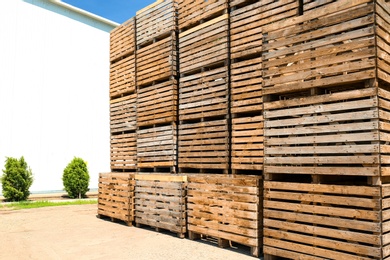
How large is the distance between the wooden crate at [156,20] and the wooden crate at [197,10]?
22cm

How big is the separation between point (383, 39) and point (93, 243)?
20.9 ft

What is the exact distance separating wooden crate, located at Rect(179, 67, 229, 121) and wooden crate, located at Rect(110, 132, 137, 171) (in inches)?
93.1

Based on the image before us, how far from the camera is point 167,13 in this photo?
9.20 metres

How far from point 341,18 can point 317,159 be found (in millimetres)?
1994

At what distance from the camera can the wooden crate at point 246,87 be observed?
6.90 metres

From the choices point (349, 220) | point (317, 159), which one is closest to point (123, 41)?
point (317, 159)

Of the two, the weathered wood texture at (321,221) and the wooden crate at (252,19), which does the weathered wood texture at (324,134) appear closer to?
the weathered wood texture at (321,221)

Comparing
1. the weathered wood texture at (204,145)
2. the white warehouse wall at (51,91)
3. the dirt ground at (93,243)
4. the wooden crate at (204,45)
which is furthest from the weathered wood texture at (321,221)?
the white warehouse wall at (51,91)

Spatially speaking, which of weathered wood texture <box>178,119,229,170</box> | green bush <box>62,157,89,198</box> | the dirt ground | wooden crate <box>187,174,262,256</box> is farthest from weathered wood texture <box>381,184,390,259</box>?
green bush <box>62,157,89,198</box>

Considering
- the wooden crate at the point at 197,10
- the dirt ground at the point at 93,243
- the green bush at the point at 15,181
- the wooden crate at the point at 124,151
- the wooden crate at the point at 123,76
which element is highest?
the wooden crate at the point at 197,10

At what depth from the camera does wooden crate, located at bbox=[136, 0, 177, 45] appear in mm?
9070

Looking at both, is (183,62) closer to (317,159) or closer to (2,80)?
(317,159)

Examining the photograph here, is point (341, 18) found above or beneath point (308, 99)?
above

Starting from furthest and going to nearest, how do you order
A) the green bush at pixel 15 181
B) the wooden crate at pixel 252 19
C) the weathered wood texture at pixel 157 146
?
the green bush at pixel 15 181, the weathered wood texture at pixel 157 146, the wooden crate at pixel 252 19
